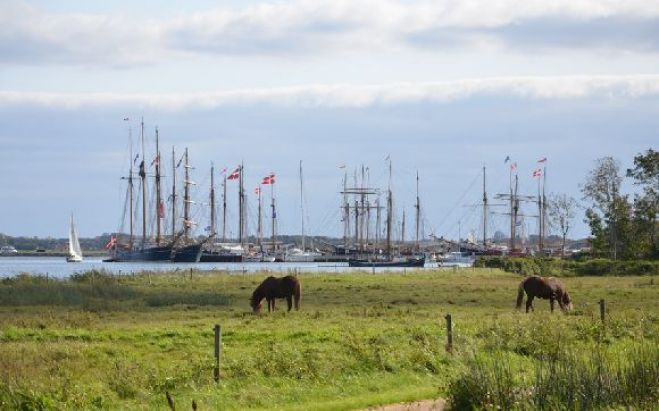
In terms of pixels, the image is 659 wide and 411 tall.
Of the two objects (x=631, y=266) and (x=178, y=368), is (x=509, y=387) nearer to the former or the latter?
(x=178, y=368)

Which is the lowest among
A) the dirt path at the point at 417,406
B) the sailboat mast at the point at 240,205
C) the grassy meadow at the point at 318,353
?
the dirt path at the point at 417,406

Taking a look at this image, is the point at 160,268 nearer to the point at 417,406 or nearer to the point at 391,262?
the point at 391,262

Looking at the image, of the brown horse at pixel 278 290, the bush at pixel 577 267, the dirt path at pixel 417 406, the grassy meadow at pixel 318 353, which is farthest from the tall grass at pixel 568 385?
the bush at pixel 577 267

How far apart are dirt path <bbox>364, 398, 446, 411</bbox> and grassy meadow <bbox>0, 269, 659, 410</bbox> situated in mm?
389

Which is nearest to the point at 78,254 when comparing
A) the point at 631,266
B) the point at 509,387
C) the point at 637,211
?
the point at 637,211

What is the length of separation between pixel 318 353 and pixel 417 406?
18.3ft

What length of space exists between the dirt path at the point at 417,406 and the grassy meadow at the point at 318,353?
0.39 m

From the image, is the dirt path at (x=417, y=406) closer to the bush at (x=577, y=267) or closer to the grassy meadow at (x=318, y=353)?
the grassy meadow at (x=318, y=353)

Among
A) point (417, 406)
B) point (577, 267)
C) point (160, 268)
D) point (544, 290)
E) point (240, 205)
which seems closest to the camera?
point (417, 406)

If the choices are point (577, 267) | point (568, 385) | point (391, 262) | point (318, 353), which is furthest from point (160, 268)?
point (568, 385)

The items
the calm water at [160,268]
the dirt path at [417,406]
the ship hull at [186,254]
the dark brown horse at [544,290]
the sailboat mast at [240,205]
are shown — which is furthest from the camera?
the sailboat mast at [240,205]

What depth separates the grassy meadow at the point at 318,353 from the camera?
67.9 feet

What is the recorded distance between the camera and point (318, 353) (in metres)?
27.9

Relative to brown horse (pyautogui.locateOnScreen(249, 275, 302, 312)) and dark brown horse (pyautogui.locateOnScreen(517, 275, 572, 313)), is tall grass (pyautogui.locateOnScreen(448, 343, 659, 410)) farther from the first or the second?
dark brown horse (pyautogui.locateOnScreen(517, 275, 572, 313))
